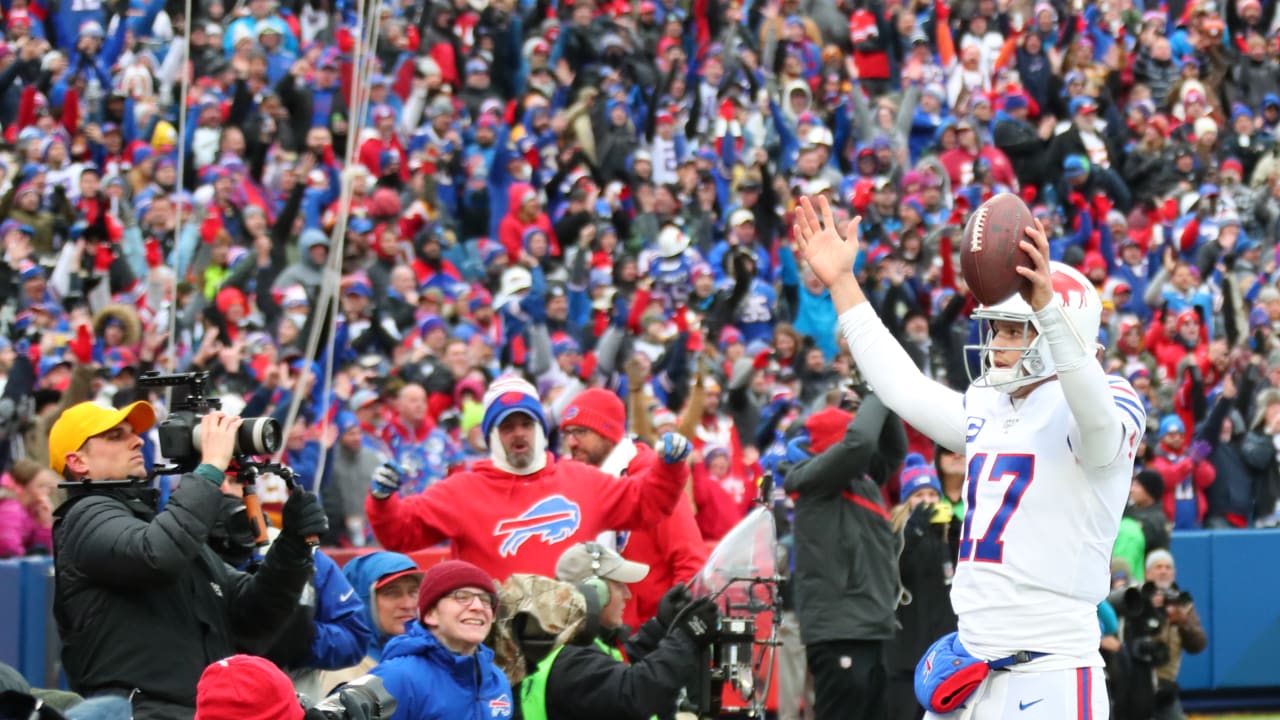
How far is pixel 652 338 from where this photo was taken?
1476 centimetres

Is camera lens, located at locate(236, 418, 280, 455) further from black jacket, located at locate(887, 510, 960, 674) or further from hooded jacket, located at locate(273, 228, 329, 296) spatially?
hooded jacket, located at locate(273, 228, 329, 296)

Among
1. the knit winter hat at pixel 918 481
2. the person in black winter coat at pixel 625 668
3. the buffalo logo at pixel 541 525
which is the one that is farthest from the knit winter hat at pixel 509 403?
the knit winter hat at pixel 918 481

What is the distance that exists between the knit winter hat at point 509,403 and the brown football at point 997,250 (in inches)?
118

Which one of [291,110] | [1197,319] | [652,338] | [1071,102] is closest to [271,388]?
[652,338]

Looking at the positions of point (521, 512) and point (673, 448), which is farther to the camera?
point (521, 512)

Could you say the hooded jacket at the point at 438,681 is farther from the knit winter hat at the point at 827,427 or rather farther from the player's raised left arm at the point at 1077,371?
the knit winter hat at the point at 827,427

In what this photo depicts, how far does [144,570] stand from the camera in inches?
211

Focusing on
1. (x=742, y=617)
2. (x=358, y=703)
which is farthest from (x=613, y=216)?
(x=358, y=703)

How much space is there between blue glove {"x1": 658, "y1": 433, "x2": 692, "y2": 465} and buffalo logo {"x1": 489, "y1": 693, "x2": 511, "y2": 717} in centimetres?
162

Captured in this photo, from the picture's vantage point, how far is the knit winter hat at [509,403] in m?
7.64

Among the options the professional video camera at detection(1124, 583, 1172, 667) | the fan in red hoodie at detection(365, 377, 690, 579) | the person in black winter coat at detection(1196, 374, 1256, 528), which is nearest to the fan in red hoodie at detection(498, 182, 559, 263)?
the person in black winter coat at detection(1196, 374, 1256, 528)

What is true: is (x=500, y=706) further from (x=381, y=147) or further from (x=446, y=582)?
(x=381, y=147)

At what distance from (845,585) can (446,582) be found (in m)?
3.30

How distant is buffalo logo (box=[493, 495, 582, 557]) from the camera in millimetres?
7406
